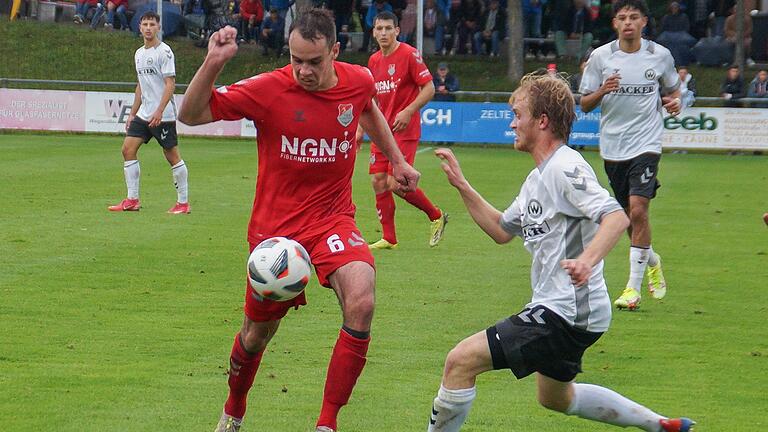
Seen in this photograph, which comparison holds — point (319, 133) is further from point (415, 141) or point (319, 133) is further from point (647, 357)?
point (415, 141)

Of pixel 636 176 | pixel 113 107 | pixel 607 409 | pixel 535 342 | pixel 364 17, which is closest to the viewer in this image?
pixel 535 342

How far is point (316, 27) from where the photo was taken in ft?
19.9

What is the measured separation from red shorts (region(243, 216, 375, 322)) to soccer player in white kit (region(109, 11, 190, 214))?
359 inches

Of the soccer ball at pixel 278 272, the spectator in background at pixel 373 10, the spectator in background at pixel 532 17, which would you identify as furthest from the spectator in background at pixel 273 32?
the soccer ball at pixel 278 272

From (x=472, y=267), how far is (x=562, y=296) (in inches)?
254

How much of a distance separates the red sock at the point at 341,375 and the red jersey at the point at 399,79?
7.06 meters

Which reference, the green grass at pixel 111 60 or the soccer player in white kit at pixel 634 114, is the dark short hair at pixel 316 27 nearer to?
the soccer player in white kit at pixel 634 114

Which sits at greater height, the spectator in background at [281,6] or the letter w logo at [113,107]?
the spectator in background at [281,6]

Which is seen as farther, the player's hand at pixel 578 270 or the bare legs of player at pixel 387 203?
the bare legs of player at pixel 387 203

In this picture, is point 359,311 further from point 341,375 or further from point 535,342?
point 535,342

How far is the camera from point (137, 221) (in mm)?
14305

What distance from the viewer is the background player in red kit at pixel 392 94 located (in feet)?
42.0

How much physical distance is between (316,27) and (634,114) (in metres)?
4.70

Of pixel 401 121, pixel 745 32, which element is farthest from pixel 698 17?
pixel 401 121
